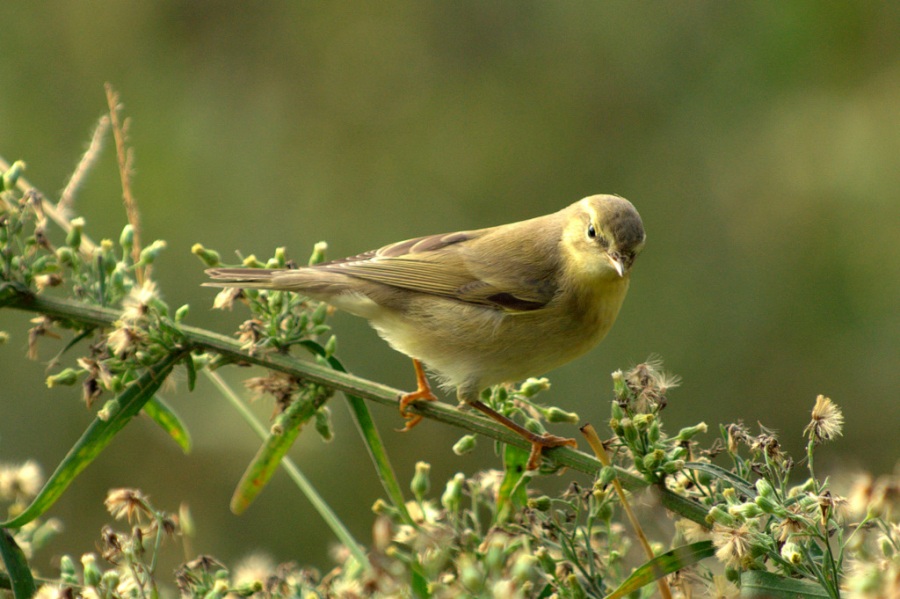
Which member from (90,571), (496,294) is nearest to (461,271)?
(496,294)

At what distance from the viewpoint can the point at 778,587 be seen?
92.6 inches

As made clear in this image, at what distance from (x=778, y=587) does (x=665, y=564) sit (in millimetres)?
253

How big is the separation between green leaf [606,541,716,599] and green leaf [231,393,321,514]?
122cm

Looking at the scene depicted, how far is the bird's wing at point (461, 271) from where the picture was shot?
4680 millimetres

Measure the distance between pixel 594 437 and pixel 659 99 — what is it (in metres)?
Result: 5.23

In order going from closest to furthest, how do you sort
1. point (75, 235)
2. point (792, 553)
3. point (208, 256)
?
point (792, 553)
point (75, 235)
point (208, 256)

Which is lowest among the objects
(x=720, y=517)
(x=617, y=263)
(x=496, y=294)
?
(x=720, y=517)

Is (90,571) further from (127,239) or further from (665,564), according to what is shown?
(665,564)

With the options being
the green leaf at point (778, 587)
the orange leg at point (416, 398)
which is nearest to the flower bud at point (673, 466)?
the green leaf at point (778, 587)

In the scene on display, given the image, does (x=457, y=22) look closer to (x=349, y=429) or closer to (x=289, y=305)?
(x=349, y=429)

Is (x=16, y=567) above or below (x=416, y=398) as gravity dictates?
below

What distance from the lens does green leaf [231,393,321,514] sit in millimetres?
3236

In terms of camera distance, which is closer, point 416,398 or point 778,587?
point 778,587

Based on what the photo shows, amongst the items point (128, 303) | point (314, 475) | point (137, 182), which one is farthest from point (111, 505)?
point (137, 182)
